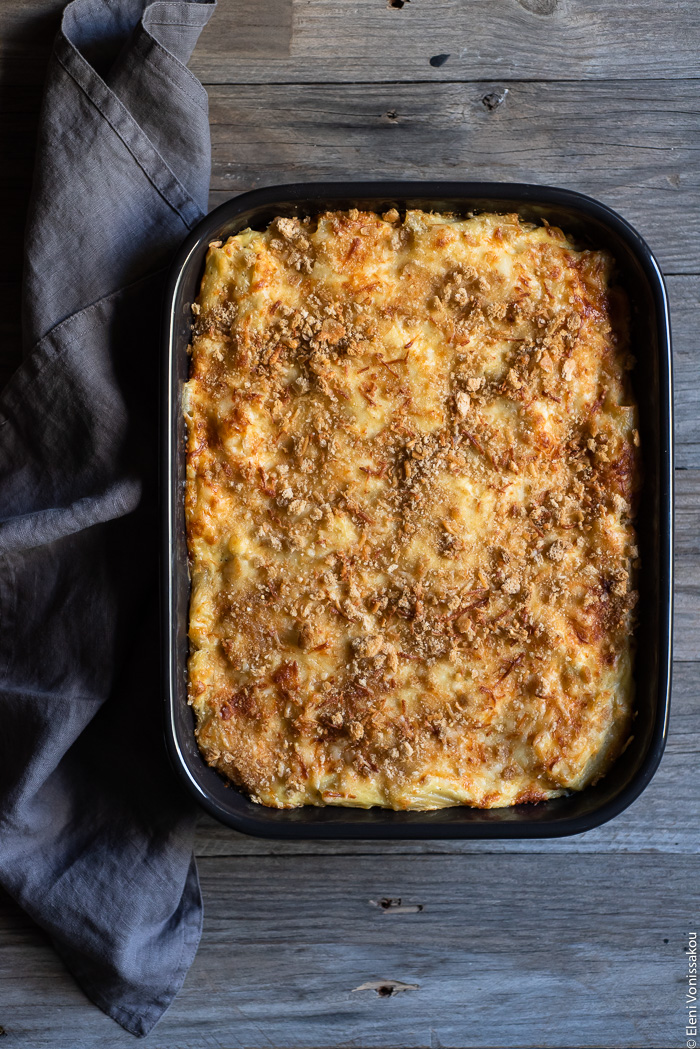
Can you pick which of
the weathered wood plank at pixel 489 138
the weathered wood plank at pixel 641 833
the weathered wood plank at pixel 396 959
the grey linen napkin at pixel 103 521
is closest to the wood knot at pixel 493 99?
the weathered wood plank at pixel 489 138

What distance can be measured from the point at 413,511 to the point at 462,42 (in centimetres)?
116

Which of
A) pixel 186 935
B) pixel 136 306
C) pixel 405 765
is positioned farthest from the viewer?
pixel 186 935

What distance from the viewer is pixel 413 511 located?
162 centimetres

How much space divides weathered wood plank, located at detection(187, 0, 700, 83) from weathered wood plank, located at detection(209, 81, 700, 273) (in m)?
0.04

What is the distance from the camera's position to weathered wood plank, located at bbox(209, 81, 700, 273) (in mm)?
1883

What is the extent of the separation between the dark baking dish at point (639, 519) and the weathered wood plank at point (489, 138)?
12.0 inches

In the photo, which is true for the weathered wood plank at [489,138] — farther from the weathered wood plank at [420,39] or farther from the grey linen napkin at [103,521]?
the grey linen napkin at [103,521]

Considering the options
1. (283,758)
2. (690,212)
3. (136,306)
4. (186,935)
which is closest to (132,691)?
(283,758)

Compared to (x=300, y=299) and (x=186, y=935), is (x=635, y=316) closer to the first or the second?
(x=300, y=299)

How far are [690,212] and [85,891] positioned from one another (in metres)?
2.11

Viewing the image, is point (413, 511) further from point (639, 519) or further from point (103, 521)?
point (103, 521)

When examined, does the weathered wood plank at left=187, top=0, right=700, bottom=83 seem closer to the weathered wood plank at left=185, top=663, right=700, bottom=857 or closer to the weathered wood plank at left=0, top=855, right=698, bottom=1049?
the weathered wood plank at left=185, top=663, right=700, bottom=857

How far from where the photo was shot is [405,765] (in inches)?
63.4

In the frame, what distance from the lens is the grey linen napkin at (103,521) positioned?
5.69 feet
